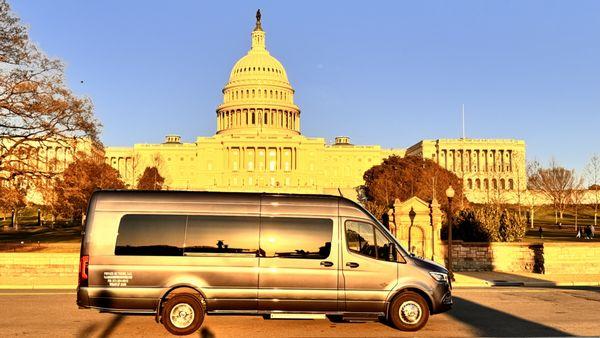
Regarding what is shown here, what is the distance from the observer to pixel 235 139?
134875mm

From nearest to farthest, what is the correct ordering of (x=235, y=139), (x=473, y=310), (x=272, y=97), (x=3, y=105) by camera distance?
(x=473, y=310) < (x=3, y=105) < (x=235, y=139) < (x=272, y=97)

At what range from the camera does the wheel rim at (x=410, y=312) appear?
427 inches

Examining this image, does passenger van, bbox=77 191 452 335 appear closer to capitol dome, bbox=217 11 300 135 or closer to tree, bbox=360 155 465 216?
tree, bbox=360 155 465 216

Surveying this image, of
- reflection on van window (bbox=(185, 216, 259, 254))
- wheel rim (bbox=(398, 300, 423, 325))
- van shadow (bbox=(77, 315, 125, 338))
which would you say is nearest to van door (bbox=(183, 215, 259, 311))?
reflection on van window (bbox=(185, 216, 259, 254))

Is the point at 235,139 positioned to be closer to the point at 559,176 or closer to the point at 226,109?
the point at 226,109

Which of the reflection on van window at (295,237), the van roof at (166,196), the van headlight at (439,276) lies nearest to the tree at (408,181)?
the van headlight at (439,276)

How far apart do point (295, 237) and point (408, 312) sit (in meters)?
2.74

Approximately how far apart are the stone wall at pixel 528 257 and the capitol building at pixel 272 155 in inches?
3762

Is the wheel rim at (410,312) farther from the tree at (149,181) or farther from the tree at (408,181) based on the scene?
the tree at (149,181)

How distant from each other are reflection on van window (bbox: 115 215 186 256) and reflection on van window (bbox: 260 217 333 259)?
67.4 inches

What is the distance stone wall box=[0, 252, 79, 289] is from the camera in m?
22.2

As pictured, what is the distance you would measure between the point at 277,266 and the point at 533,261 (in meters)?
19.0

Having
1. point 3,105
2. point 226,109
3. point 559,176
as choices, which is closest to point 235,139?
point 226,109

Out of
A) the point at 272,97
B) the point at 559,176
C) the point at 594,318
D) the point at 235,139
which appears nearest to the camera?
the point at 594,318
